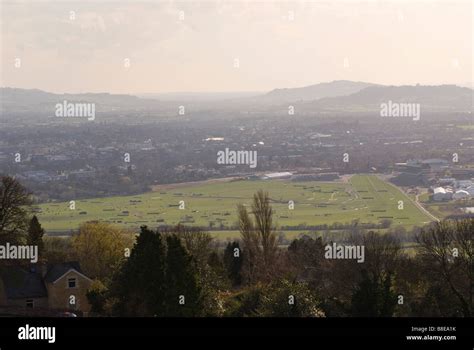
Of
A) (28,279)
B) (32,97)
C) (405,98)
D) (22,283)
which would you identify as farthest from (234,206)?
(405,98)

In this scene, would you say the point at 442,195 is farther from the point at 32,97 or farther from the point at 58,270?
the point at 32,97

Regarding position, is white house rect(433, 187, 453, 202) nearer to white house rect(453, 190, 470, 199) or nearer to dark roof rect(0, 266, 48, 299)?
white house rect(453, 190, 470, 199)

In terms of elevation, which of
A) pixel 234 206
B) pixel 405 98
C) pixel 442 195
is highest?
pixel 405 98

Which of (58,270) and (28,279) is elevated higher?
(58,270)

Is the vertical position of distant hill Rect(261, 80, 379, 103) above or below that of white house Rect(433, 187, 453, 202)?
above

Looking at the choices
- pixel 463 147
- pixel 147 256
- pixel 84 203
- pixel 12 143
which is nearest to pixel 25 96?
pixel 12 143

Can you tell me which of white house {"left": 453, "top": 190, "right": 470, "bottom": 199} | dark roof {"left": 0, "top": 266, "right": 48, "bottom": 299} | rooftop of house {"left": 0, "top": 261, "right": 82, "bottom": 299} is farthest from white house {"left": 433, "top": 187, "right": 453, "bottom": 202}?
dark roof {"left": 0, "top": 266, "right": 48, "bottom": 299}

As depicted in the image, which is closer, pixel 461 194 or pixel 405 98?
pixel 461 194
